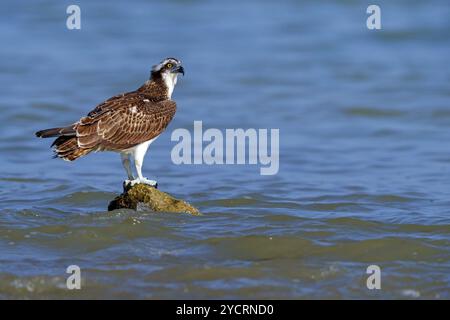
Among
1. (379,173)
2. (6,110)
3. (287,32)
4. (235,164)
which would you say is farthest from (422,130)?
(287,32)

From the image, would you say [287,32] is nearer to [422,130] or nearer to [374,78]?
[374,78]

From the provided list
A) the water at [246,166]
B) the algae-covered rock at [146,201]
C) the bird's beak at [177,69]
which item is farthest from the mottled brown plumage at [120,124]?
the water at [246,166]

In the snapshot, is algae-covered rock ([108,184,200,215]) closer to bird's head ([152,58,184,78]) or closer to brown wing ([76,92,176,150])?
brown wing ([76,92,176,150])

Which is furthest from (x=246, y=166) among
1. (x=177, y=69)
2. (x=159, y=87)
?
(x=177, y=69)

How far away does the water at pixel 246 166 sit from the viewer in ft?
36.2

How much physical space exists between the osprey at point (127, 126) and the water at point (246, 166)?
0.93 meters

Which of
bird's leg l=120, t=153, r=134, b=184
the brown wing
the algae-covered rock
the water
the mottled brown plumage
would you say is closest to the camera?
the water

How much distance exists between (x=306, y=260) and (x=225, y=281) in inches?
47.9

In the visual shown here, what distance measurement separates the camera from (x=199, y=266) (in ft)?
36.4

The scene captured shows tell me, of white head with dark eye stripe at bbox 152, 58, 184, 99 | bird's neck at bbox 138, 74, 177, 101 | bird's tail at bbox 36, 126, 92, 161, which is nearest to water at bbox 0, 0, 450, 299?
bird's tail at bbox 36, 126, 92, 161

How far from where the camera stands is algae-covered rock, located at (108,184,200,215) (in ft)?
40.8

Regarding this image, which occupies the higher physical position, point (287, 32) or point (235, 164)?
point (287, 32)

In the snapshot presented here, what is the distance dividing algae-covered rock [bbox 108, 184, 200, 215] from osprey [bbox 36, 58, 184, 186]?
27cm

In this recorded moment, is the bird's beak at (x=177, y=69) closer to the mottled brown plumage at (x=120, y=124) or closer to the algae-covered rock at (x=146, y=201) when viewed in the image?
the mottled brown plumage at (x=120, y=124)
